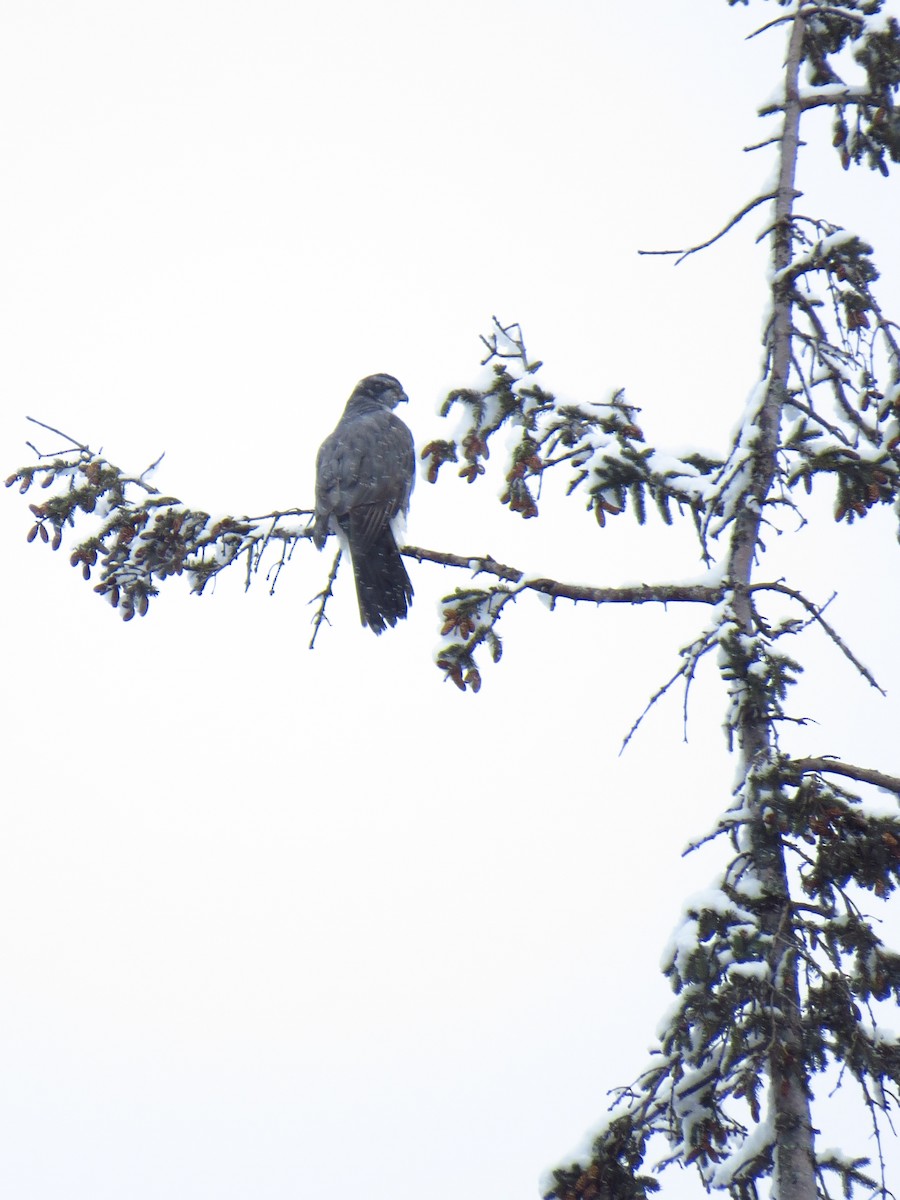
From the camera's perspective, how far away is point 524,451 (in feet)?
17.0

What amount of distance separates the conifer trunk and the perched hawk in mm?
2793

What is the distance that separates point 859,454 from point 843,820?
59.6 inches

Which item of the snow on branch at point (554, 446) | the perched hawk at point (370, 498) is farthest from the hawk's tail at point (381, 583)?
the snow on branch at point (554, 446)

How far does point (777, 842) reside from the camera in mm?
4512

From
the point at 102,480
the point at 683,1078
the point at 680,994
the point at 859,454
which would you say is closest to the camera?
the point at 680,994

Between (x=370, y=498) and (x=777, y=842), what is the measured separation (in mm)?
4772

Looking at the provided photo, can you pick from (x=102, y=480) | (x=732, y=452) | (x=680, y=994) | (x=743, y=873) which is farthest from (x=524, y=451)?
(x=102, y=480)

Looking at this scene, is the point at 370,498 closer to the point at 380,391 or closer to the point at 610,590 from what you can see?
the point at 380,391

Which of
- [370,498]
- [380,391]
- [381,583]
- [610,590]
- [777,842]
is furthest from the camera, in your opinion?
[380,391]

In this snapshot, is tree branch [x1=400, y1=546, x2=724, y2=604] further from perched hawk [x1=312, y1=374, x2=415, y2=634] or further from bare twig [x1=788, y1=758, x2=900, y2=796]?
perched hawk [x1=312, y1=374, x2=415, y2=634]

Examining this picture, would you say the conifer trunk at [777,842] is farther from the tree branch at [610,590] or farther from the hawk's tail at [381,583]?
the hawk's tail at [381,583]

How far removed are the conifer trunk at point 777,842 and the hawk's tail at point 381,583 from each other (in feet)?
9.51

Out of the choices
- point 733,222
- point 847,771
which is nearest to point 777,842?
point 847,771

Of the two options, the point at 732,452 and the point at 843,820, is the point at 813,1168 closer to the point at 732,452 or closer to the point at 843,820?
the point at 843,820
